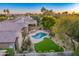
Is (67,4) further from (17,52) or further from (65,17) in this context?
(17,52)

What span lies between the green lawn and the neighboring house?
110mm

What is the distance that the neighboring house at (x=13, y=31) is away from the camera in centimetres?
104

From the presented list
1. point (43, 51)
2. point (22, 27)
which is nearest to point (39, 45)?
point (43, 51)

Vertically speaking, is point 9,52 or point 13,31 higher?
point 13,31

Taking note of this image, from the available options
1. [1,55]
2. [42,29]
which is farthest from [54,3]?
[1,55]

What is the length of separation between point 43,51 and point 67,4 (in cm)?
33

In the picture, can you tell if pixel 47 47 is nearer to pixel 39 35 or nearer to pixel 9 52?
pixel 39 35

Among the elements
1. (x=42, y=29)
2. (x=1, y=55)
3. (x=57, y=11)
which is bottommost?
(x=1, y=55)

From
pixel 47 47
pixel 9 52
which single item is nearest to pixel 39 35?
pixel 47 47

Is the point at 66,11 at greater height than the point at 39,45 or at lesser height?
greater

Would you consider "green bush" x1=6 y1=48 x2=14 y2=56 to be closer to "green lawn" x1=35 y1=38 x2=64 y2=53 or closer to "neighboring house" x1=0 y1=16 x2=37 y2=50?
"neighboring house" x1=0 y1=16 x2=37 y2=50

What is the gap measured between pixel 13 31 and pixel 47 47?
0.23 m

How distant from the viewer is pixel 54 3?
3.47 feet

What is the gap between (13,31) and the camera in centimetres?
105
